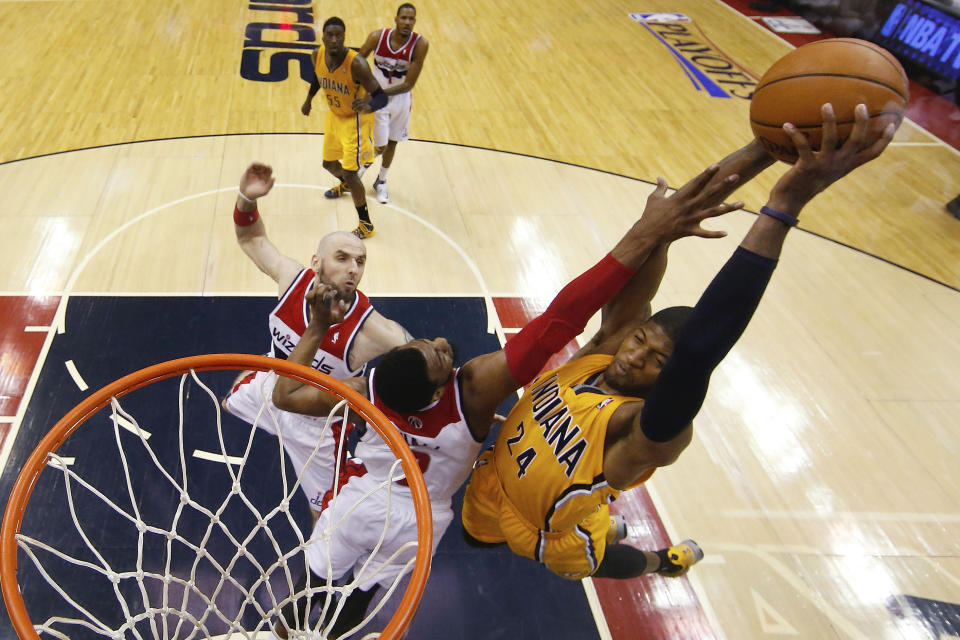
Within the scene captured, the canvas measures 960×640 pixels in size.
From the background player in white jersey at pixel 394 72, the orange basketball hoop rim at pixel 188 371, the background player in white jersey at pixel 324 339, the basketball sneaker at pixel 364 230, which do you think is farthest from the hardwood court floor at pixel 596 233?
the orange basketball hoop rim at pixel 188 371

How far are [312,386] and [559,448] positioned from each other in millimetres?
881

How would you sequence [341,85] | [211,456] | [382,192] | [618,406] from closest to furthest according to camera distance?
1. [618,406]
2. [211,456]
3. [341,85]
4. [382,192]

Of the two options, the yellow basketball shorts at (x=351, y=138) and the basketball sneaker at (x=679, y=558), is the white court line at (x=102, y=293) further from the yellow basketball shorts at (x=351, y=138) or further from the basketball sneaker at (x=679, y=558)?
the basketball sneaker at (x=679, y=558)

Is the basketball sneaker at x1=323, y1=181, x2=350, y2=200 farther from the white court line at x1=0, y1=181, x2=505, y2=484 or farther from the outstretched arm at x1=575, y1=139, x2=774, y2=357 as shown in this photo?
the outstretched arm at x1=575, y1=139, x2=774, y2=357

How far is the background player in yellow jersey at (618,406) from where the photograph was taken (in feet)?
4.49

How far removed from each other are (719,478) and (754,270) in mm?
2956

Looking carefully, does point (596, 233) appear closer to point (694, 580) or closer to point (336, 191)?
point (336, 191)

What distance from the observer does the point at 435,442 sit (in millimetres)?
2379

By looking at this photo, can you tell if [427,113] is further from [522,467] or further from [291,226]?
[522,467]

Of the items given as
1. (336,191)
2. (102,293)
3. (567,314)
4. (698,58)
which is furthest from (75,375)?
(698,58)

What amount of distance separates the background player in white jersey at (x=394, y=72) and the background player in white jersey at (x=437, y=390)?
12.9 feet

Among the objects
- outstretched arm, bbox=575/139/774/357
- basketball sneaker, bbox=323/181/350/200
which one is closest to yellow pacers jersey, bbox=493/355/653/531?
outstretched arm, bbox=575/139/774/357

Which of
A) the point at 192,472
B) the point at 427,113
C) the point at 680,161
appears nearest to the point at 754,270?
the point at 192,472

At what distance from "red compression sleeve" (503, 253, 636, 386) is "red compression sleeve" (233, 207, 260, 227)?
5.65 ft
